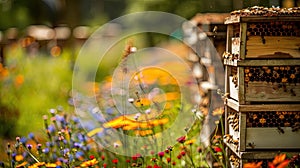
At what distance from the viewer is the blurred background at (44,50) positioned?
12.4 feet

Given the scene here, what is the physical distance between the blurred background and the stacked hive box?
442mm

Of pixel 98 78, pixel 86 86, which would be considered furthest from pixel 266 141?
pixel 98 78

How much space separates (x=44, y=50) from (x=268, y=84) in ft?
17.7

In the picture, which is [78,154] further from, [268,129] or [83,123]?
[268,129]

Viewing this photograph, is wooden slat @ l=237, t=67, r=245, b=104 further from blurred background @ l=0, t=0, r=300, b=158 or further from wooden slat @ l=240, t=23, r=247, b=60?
blurred background @ l=0, t=0, r=300, b=158

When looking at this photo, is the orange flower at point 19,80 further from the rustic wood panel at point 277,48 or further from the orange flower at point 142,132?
the rustic wood panel at point 277,48

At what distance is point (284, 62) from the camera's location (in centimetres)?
249

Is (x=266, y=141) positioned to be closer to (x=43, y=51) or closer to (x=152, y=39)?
(x=43, y=51)

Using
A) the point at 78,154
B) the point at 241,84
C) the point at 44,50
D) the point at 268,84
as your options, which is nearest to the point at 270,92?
the point at 268,84

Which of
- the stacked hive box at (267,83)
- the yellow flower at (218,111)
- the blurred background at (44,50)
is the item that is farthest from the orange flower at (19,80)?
the stacked hive box at (267,83)

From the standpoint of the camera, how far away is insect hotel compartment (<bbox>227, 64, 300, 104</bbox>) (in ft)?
8.27

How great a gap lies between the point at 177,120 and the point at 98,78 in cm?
325

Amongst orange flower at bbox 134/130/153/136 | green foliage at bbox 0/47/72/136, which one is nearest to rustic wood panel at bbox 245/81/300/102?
orange flower at bbox 134/130/153/136

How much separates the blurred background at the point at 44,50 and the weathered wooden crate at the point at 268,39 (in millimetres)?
434
